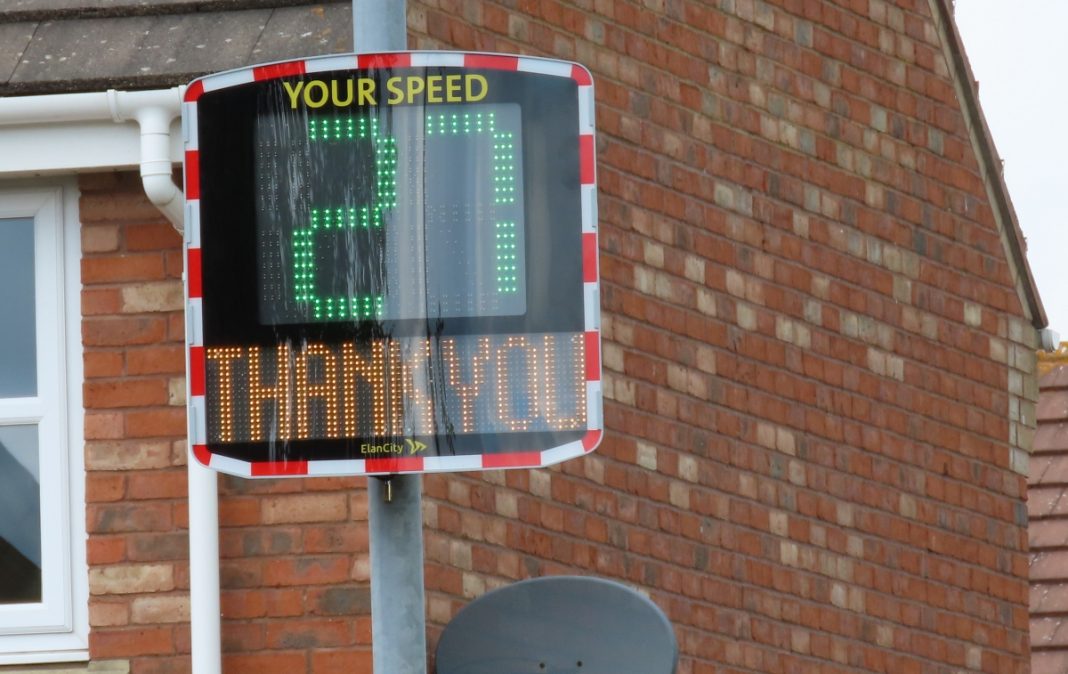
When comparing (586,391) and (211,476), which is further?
(211,476)

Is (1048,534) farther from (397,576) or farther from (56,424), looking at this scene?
(397,576)

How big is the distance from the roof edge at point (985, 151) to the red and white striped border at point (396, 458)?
5.84m

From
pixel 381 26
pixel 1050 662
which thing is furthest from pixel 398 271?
pixel 1050 662

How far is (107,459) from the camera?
256 inches

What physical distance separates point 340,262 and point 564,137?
1.63 ft

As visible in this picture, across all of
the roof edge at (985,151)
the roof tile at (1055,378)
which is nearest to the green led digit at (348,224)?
the roof edge at (985,151)

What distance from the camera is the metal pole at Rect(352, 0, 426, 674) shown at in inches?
161

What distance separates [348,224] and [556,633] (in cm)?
180

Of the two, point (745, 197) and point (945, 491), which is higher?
point (745, 197)

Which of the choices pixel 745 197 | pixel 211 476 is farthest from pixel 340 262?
pixel 745 197

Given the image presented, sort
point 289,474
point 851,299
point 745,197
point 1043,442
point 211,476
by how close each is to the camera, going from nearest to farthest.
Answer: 1. point 289,474
2. point 211,476
3. point 745,197
4. point 851,299
5. point 1043,442

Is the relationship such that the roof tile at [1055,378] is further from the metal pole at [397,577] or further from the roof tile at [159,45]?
the metal pole at [397,577]

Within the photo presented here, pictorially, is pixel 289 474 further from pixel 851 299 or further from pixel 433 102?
pixel 851 299

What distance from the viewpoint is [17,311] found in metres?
6.69
